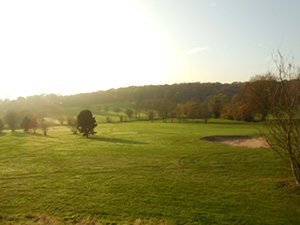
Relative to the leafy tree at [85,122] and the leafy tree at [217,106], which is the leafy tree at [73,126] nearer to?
the leafy tree at [85,122]

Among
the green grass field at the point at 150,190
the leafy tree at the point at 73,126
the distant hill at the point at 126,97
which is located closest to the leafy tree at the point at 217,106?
the distant hill at the point at 126,97

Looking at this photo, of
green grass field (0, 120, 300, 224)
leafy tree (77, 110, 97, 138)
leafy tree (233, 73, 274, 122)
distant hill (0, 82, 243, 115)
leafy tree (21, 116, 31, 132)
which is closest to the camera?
green grass field (0, 120, 300, 224)

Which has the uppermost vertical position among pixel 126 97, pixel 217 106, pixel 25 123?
pixel 126 97

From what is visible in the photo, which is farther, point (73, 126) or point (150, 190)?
point (73, 126)

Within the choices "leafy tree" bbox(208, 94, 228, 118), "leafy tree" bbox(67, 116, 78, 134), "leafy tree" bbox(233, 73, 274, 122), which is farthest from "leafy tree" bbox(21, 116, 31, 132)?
"leafy tree" bbox(208, 94, 228, 118)

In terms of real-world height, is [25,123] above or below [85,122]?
below

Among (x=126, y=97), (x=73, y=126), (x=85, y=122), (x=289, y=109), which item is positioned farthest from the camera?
(x=126, y=97)

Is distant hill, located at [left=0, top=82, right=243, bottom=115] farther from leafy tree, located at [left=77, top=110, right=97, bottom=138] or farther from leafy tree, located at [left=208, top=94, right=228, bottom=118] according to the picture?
leafy tree, located at [left=77, top=110, right=97, bottom=138]

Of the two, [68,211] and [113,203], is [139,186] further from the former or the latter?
[68,211]

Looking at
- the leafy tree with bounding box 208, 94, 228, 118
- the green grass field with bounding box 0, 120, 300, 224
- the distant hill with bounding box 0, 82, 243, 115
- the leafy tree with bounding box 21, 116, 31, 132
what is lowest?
the green grass field with bounding box 0, 120, 300, 224

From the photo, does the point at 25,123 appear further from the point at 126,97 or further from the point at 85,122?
the point at 126,97

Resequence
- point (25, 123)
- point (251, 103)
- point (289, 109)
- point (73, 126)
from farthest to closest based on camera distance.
→ point (251, 103)
point (73, 126)
point (25, 123)
point (289, 109)

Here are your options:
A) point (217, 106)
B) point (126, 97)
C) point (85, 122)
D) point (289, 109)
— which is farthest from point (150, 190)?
point (126, 97)

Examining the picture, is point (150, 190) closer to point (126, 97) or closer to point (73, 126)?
point (73, 126)
